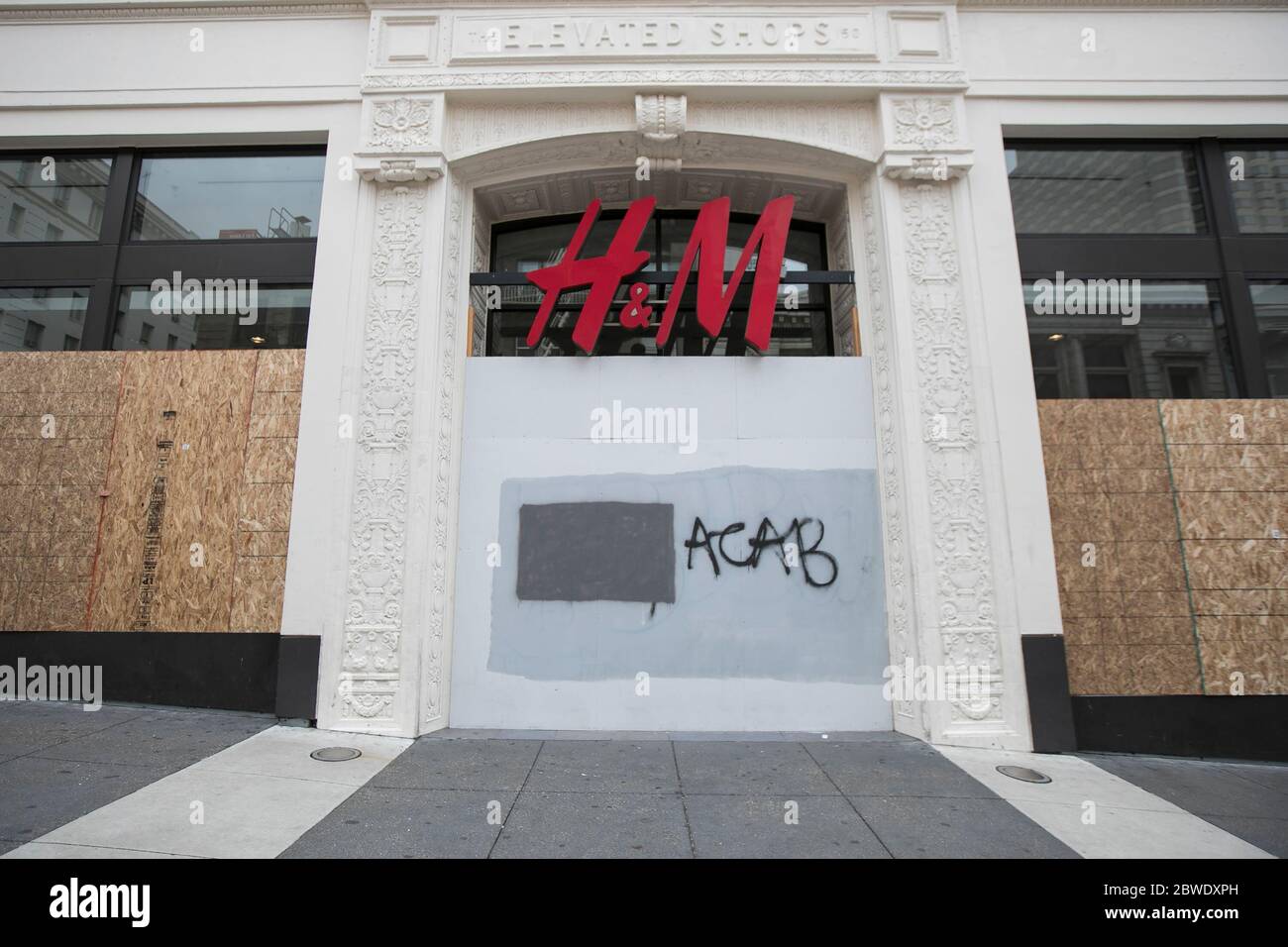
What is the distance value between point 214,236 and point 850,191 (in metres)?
8.23

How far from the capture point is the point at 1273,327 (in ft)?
23.7

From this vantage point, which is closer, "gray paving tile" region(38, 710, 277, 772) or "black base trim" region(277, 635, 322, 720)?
"gray paving tile" region(38, 710, 277, 772)

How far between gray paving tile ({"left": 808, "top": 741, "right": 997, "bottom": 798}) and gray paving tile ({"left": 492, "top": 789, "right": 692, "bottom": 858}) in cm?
162

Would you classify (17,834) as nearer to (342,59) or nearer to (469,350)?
(469,350)

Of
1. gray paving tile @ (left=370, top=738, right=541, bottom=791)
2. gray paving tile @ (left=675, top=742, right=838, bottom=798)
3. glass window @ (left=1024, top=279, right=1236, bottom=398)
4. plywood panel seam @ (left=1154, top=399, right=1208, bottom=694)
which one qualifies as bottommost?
gray paving tile @ (left=675, top=742, right=838, bottom=798)

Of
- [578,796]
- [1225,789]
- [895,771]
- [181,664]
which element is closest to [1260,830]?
[1225,789]

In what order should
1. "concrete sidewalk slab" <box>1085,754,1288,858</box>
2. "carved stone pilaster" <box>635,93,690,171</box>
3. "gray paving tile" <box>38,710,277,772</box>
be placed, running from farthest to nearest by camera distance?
"carved stone pilaster" <box>635,93,690,171</box> → "gray paving tile" <box>38,710,277,772</box> → "concrete sidewalk slab" <box>1085,754,1288,858</box>

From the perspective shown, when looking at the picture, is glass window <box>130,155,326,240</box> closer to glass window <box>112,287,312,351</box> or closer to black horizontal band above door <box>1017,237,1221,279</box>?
glass window <box>112,287,312,351</box>

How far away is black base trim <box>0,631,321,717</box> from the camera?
6531mm

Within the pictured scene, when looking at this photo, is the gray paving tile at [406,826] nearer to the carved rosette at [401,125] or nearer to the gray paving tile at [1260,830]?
the gray paving tile at [1260,830]

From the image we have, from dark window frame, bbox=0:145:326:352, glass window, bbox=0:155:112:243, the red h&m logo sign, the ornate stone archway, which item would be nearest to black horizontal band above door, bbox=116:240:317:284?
dark window frame, bbox=0:145:326:352

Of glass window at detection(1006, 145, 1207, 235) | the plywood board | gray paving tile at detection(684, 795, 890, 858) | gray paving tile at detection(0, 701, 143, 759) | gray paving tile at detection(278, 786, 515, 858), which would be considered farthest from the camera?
glass window at detection(1006, 145, 1207, 235)

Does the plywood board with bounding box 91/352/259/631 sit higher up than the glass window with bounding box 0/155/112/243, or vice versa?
the glass window with bounding box 0/155/112/243

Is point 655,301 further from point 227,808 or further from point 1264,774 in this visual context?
point 1264,774
